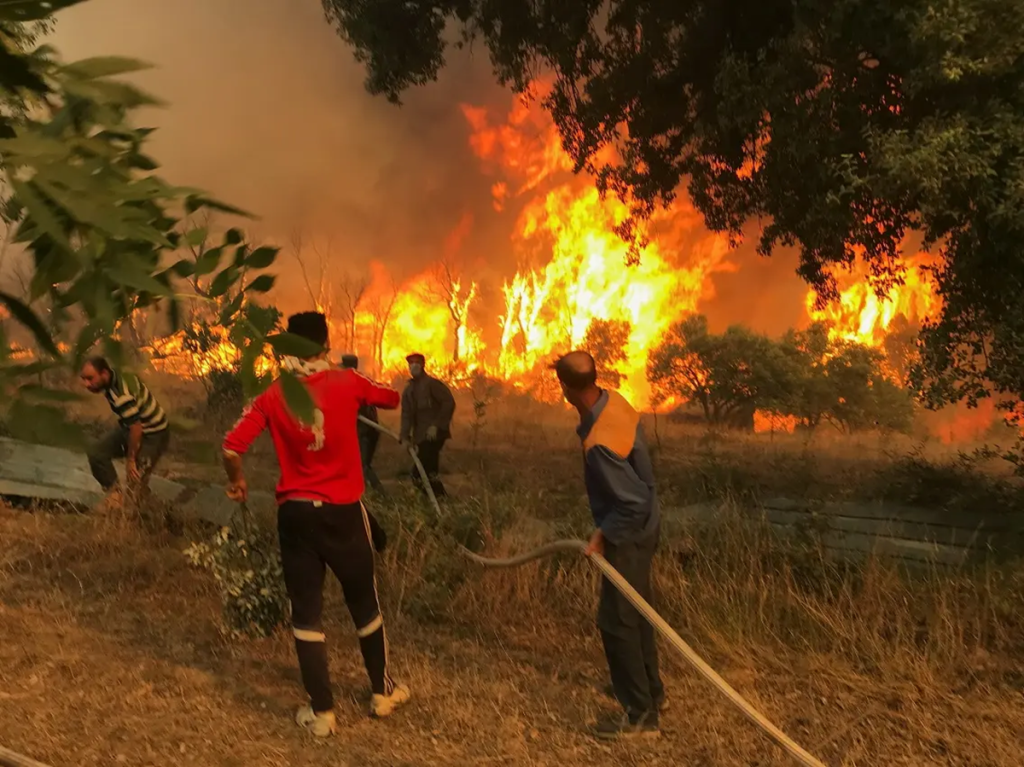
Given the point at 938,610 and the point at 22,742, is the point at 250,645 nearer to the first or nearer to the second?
the point at 22,742

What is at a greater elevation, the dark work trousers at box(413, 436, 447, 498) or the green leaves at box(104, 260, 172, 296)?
the green leaves at box(104, 260, 172, 296)

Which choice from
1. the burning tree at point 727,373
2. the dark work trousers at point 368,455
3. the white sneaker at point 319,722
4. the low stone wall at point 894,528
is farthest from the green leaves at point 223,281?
the burning tree at point 727,373

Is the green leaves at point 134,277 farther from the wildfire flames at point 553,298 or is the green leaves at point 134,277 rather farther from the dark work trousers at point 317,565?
the wildfire flames at point 553,298

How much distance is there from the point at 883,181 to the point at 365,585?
17.3ft

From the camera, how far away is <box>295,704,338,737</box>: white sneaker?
380 cm

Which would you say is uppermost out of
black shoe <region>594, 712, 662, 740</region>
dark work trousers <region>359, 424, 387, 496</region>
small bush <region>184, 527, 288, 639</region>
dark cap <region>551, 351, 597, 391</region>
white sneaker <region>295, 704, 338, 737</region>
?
dark cap <region>551, 351, 597, 391</region>

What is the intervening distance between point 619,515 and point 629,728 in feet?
3.25

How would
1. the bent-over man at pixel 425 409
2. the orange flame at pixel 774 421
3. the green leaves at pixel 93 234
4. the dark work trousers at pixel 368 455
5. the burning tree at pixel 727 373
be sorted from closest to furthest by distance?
the green leaves at pixel 93 234 → the bent-over man at pixel 425 409 → the dark work trousers at pixel 368 455 → the orange flame at pixel 774 421 → the burning tree at pixel 727 373

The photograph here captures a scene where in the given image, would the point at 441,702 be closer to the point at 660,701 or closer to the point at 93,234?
the point at 660,701

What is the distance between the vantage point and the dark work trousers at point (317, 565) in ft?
12.3

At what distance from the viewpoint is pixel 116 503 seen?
284 inches

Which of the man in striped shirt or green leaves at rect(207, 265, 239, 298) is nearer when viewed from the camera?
green leaves at rect(207, 265, 239, 298)

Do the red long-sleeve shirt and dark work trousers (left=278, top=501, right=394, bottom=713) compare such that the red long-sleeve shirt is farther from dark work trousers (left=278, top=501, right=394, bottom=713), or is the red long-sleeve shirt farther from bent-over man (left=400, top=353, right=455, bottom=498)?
bent-over man (left=400, top=353, right=455, bottom=498)

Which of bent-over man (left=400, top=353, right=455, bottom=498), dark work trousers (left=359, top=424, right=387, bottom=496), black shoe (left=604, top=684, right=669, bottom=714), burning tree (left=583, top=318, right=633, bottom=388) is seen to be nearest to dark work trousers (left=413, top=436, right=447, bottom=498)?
bent-over man (left=400, top=353, right=455, bottom=498)
